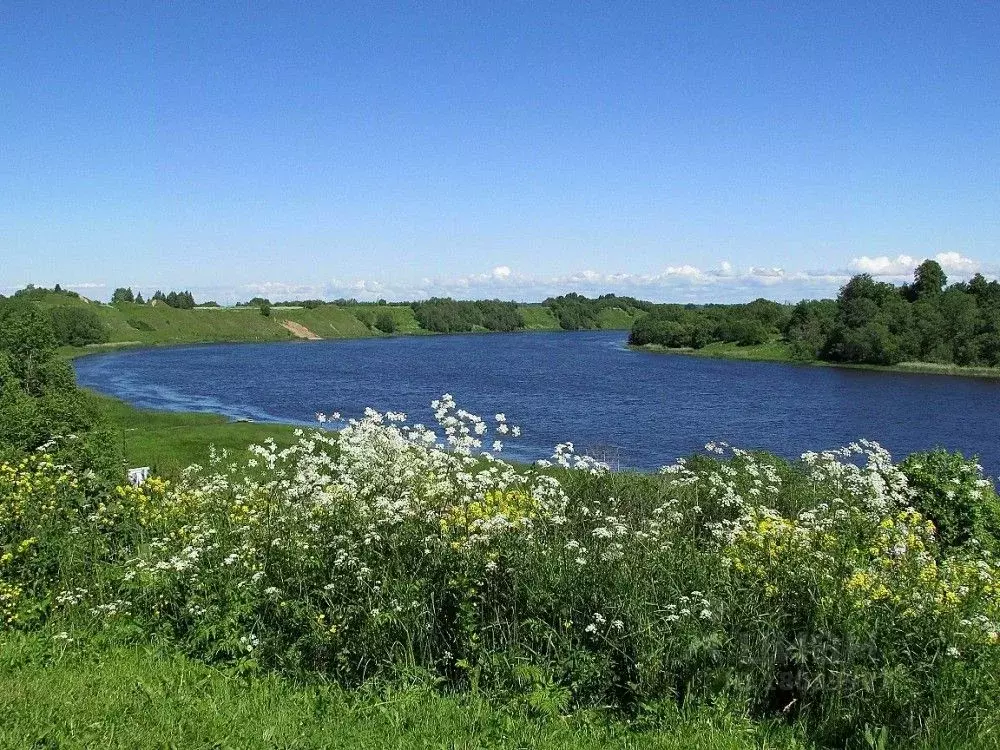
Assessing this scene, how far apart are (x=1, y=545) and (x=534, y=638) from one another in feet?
20.0

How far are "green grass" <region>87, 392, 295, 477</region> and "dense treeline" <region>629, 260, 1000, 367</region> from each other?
98470 mm

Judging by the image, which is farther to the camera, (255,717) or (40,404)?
(40,404)

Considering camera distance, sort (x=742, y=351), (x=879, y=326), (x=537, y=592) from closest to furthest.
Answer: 1. (x=537, y=592)
2. (x=879, y=326)
3. (x=742, y=351)

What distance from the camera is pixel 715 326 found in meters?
171

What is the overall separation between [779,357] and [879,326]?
18.2m

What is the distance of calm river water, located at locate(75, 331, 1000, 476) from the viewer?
53.0 meters

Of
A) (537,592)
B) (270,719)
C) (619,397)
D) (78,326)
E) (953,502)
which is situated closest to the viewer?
(270,719)

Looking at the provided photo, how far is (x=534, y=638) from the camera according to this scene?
22.4ft

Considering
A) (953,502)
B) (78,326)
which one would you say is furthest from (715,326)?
(953,502)

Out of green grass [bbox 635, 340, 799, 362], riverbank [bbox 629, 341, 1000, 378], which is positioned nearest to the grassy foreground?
riverbank [bbox 629, 341, 1000, 378]

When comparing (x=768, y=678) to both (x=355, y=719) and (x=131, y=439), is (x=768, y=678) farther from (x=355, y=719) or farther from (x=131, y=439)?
(x=131, y=439)

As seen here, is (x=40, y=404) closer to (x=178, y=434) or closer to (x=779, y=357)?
(x=178, y=434)

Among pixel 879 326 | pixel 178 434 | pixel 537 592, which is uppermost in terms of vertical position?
pixel 879 326

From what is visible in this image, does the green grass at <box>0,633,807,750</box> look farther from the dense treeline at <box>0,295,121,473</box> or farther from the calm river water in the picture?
the calm river water
